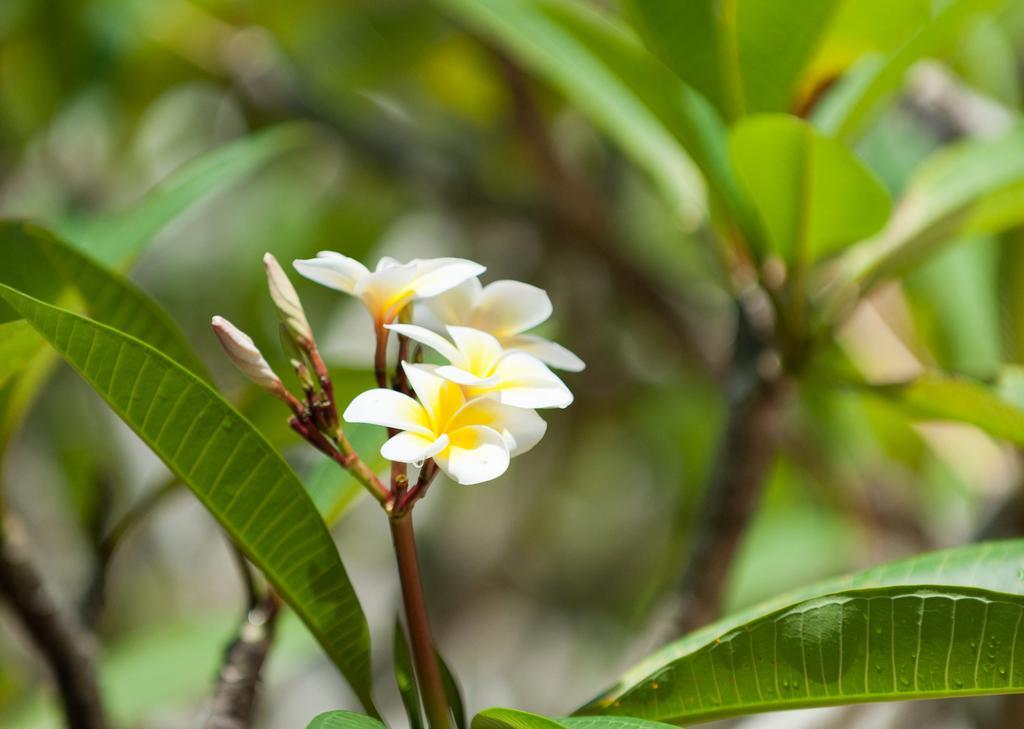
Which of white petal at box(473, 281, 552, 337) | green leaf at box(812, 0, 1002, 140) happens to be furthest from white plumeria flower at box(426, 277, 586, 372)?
green leaf at box(812, 0, 1002, 140)

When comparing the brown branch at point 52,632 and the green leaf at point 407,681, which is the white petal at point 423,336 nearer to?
the green leaf at point 407,681

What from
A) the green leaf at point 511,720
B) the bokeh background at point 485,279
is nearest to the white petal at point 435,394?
the green leaf at point 511,720

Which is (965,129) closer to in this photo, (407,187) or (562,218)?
(562,218)

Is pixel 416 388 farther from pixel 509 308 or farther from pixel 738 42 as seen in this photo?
pixel 738 42

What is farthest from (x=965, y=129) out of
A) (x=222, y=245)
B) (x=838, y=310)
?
(x=222, y=245)

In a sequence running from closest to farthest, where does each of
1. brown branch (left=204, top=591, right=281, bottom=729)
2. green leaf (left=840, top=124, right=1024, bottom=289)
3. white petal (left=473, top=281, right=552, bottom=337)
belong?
white petal (left=473, top=281, right=552, bottom=337), brown branch (left=204, top=591, right=281, bottom=729), green leaf (left=840, top=124, right=1024, bottom=289)

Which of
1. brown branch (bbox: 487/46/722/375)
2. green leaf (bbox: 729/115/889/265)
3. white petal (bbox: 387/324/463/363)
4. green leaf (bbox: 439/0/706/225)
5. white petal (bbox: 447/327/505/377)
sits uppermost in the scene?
brown branch (bbox: 487/46/722/375)

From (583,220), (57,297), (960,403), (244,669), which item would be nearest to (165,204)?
(57,297)

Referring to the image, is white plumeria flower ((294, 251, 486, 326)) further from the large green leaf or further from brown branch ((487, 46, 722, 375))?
brown branch ((487, 46, 722, 375))
